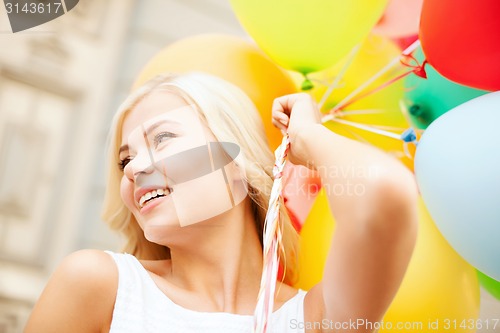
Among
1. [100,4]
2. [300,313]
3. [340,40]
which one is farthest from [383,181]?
[100,4]

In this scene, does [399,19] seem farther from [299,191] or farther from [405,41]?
[299,191]

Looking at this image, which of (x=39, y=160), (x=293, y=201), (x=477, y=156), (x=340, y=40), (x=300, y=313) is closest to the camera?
(x=477, y=156)

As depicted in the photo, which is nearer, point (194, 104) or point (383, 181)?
point (383, 181)

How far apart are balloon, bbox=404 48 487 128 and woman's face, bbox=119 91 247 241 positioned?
396mm

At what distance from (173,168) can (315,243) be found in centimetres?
32

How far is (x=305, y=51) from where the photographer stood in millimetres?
1105

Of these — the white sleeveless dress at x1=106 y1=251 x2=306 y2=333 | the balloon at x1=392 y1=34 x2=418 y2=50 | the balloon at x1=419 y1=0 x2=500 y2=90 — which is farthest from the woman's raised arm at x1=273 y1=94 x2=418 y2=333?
the balloon at x1=392 y1=34 x2=418 y2=50

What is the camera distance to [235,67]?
3.79 feet

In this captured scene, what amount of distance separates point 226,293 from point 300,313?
0.46 feet

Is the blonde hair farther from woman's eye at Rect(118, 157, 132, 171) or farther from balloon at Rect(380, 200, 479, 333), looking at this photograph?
balloon at Rect(380, 200, 479, 333)

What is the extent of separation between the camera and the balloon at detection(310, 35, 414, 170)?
47.1 inches

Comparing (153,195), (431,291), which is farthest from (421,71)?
(153,195)

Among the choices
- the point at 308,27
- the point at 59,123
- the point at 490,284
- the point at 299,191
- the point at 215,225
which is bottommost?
the point at 59,123

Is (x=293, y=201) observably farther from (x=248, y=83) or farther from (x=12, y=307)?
(x=12, y=307)
